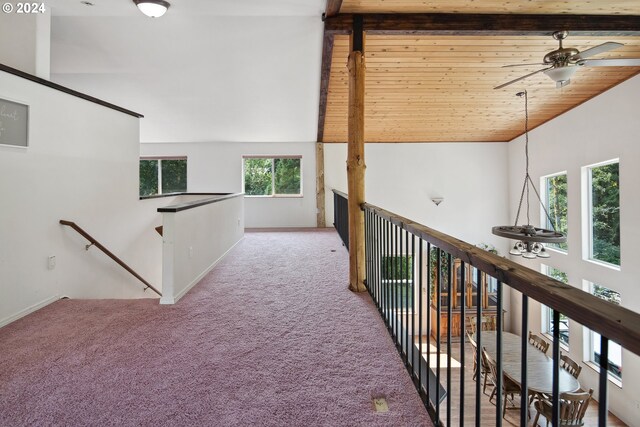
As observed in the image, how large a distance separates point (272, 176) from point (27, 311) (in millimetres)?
6080

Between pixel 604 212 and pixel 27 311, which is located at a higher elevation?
pixel 604 212

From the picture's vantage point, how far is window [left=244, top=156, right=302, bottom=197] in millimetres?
8523

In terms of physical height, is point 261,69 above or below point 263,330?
above

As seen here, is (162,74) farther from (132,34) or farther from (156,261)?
(156,261)

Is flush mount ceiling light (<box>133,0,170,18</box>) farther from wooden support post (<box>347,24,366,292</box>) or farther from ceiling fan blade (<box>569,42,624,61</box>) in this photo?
ceiling fan blade (<box>569,42,624,61</box>)

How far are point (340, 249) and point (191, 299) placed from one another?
2.76 metres

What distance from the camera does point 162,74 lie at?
5.39 metres

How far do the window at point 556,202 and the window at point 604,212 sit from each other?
59 centimetres

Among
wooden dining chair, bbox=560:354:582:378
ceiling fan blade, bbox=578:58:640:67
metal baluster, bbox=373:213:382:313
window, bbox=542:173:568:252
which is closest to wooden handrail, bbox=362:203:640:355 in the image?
metal baluster, bbox=373:213:382:313

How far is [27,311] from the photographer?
288 cm

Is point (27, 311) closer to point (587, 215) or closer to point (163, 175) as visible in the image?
point (163, 175)

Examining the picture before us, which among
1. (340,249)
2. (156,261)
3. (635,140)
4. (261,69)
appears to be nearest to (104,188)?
(156,261)

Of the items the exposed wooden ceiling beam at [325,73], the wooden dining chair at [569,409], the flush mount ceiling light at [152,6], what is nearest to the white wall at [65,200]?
the flush mount ceiling light at [152,6]

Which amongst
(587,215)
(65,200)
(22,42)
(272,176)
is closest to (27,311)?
(65,200)
